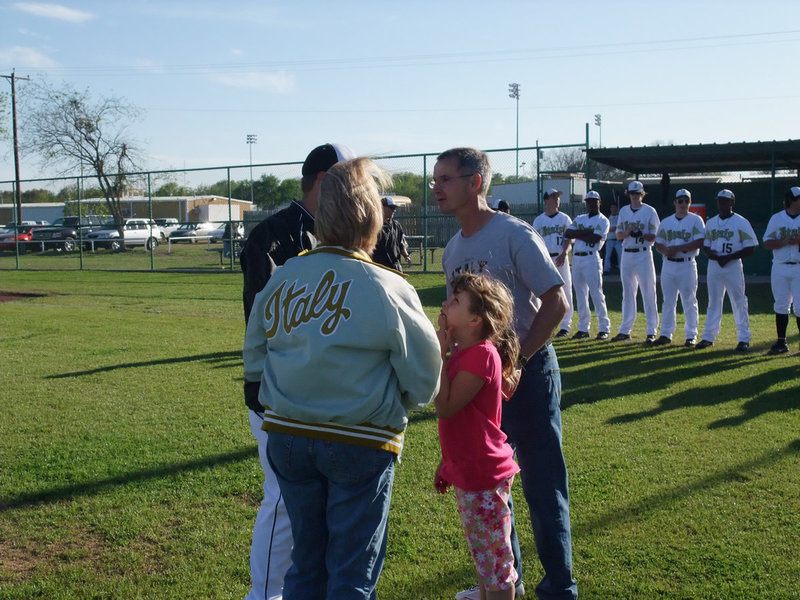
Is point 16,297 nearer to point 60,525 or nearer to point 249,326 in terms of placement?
point 60,525

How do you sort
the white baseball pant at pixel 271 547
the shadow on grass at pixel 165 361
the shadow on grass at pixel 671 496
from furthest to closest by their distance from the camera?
the shadow on grass at pixel 165 361
the shadow on grass at pixel 671 496
the white baseball pant at pixel 271 547

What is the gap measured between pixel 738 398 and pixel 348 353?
20.5 feet

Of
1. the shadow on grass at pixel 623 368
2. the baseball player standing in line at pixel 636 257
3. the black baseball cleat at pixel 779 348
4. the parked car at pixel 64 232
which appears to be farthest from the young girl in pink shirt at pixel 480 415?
the parked car at pixel 64 232

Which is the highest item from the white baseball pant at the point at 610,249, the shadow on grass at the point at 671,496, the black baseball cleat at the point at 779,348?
the white baseball pant at the point at 610,249

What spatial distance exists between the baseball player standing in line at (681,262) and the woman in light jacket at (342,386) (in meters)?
9.11

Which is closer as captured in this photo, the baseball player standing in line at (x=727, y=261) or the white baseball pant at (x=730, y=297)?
the white baseball pant at (x=730, y=297)

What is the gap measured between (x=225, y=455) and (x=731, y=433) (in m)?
4.15

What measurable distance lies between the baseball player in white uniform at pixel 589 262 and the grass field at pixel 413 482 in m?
1.54

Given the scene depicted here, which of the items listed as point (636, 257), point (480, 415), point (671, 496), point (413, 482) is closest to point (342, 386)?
point (480, 415)

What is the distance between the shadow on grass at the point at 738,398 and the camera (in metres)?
6.86

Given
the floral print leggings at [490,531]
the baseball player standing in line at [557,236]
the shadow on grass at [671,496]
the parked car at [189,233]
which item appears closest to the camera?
the floral print leggings at [490,531]

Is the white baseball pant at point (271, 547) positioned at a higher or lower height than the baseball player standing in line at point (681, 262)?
lower

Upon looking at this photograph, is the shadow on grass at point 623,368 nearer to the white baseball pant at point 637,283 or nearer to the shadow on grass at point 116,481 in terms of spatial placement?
the white baseball pant at point 637,283

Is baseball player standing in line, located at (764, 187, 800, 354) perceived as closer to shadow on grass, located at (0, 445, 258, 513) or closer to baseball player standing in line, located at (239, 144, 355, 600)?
shadow on grass, located at (0, 445, 258, 513)
